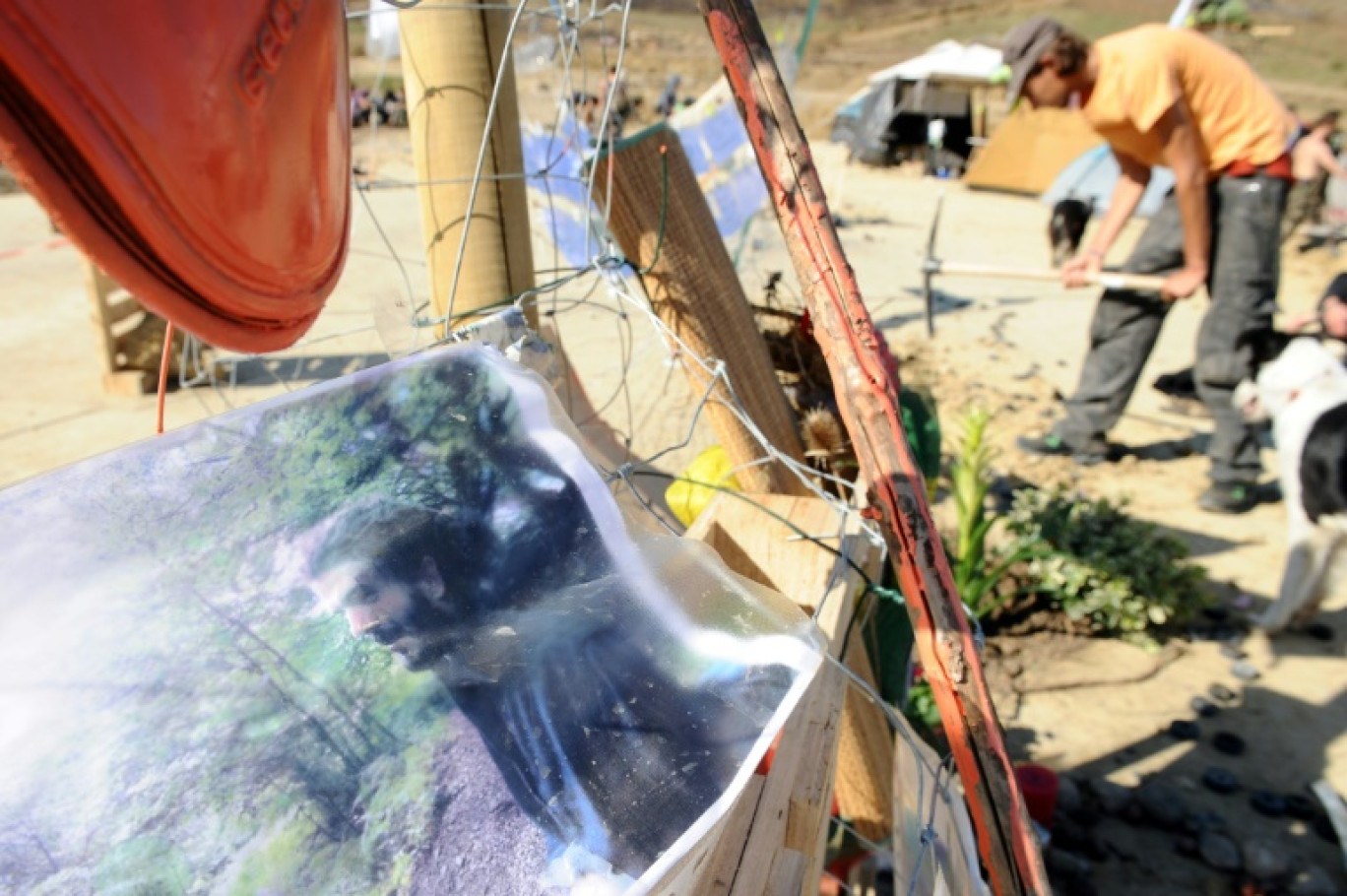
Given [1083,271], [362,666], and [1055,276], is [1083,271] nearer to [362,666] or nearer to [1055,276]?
[1055,276]

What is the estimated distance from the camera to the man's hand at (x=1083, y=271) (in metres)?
4.66

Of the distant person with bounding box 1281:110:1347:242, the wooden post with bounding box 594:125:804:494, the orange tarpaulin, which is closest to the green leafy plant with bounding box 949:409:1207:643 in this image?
the wooden post with bounding box 594:125:804:494

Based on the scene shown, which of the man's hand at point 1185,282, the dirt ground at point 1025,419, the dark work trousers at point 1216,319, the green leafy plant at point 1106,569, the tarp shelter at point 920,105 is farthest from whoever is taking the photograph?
the tarp shelter at point 920,105

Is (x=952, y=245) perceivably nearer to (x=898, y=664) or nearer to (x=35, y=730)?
(x=898, y=664)

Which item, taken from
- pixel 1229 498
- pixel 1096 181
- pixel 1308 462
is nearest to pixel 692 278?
pixel 1308 462

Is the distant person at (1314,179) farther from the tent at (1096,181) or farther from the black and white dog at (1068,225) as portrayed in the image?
the black and white dog at (1068,225)

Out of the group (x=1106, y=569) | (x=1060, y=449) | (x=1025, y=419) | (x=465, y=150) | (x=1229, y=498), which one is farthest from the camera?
(x=1025, y=419)

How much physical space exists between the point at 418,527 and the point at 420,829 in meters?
0.31

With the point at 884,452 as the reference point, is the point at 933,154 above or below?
below

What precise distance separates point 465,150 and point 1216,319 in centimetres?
402

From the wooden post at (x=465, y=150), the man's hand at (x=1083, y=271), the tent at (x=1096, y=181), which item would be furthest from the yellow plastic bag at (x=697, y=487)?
the tent at (x=1096, y=181)

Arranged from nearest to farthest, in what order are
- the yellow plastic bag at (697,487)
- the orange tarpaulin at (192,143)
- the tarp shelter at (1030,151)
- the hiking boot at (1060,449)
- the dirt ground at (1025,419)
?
the orange tarpaulin at (192,143) < the yellow plastic bag at (697,487) < the dirt ground at (1025,419) < the hiking boot at (1060,449) < the tarp shelter at (1030,151)

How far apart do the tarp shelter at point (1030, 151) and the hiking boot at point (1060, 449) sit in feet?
27.9

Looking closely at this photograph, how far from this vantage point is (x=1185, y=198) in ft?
13.5
